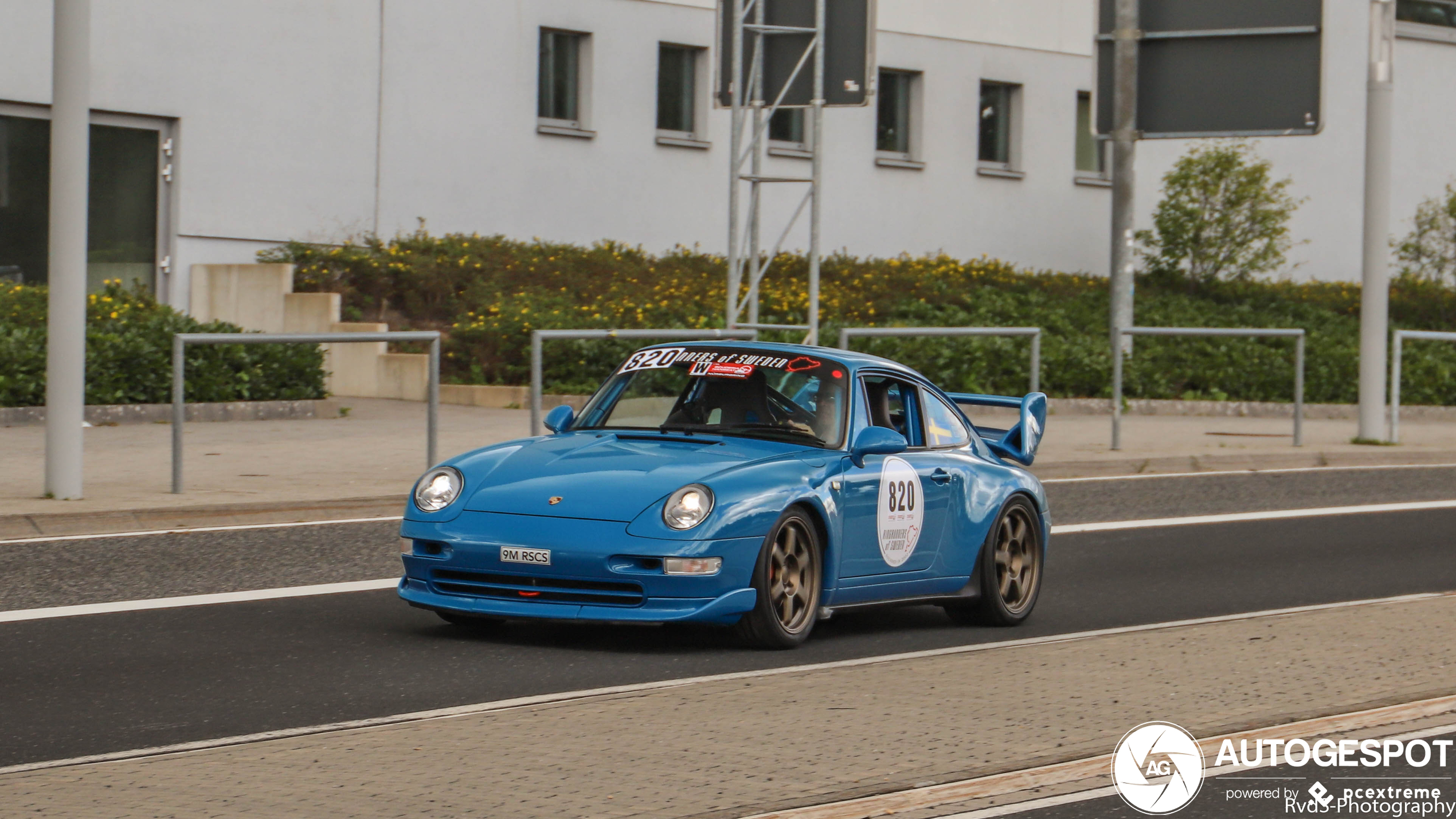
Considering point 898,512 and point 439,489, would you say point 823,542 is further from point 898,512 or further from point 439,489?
point 439,489

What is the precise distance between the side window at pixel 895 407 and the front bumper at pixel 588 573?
146 centimetres

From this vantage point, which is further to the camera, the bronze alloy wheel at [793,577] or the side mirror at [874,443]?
the side mirror at [874,443]

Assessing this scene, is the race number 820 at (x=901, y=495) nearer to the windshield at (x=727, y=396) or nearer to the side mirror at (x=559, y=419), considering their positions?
the windshield at (x=727, y=396)

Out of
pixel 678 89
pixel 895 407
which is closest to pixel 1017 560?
pixel 895 407

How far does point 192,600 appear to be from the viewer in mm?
9539

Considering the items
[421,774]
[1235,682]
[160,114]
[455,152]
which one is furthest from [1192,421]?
[421,774]

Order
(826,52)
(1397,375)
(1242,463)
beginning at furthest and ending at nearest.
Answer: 1. (1397,375)
2. (1242,463)
3. (826,52)

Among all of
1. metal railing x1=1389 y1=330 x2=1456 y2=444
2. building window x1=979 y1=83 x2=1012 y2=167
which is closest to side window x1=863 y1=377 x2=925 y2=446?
metal railing x1=1389 y1=330 x2=1456 y2=444

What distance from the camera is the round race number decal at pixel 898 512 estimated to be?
29.3 feet

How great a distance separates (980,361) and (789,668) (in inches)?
442

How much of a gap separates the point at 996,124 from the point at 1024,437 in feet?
80.3

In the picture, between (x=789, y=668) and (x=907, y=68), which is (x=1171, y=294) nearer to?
(x=907, y=68)

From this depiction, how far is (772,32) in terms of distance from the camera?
17.1 metres

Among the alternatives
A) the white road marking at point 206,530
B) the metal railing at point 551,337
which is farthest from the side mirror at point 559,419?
the metal railing at point 551,337
